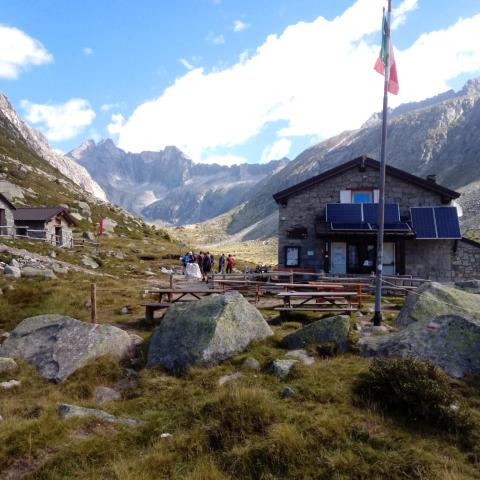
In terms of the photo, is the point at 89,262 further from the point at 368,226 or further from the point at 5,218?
Answer: the point at 368,226

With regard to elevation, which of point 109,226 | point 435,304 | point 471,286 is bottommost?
point 435,304

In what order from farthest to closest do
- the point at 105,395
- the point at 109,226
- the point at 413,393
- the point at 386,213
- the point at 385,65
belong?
the point at 109,226, the point at 386,213, the point at 385,65, the point at 105,395, the point at 413,393

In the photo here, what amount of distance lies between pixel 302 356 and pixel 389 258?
752 inches

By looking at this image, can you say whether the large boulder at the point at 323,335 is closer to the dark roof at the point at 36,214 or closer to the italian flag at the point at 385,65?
the italian flag at the point at 385,65

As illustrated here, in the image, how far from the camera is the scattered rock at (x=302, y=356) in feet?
30.8

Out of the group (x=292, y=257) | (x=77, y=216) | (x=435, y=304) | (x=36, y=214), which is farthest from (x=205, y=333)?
(x=77, y=216)

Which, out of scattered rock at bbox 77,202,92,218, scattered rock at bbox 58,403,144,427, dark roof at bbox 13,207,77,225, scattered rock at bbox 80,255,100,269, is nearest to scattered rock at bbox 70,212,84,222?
scattered rock at bbox 77,202,92,218

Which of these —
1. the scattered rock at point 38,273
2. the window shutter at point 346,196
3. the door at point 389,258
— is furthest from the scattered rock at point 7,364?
the door at point 389,258

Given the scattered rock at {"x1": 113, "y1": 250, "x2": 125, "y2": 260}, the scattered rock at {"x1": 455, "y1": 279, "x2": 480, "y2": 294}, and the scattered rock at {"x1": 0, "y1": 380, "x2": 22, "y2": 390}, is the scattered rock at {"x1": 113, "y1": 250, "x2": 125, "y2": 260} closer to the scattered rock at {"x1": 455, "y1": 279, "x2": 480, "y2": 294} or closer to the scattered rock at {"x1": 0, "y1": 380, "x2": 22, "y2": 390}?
the scattered rock at {"x1": 0, "y1": 380, "x2": 22, "y2": 390}

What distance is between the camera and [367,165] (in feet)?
89.6

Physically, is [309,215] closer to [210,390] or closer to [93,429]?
[210,390]

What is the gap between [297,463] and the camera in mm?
5801

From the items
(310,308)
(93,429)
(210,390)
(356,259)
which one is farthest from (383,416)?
(356,259)

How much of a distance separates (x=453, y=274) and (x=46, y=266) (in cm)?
2616
